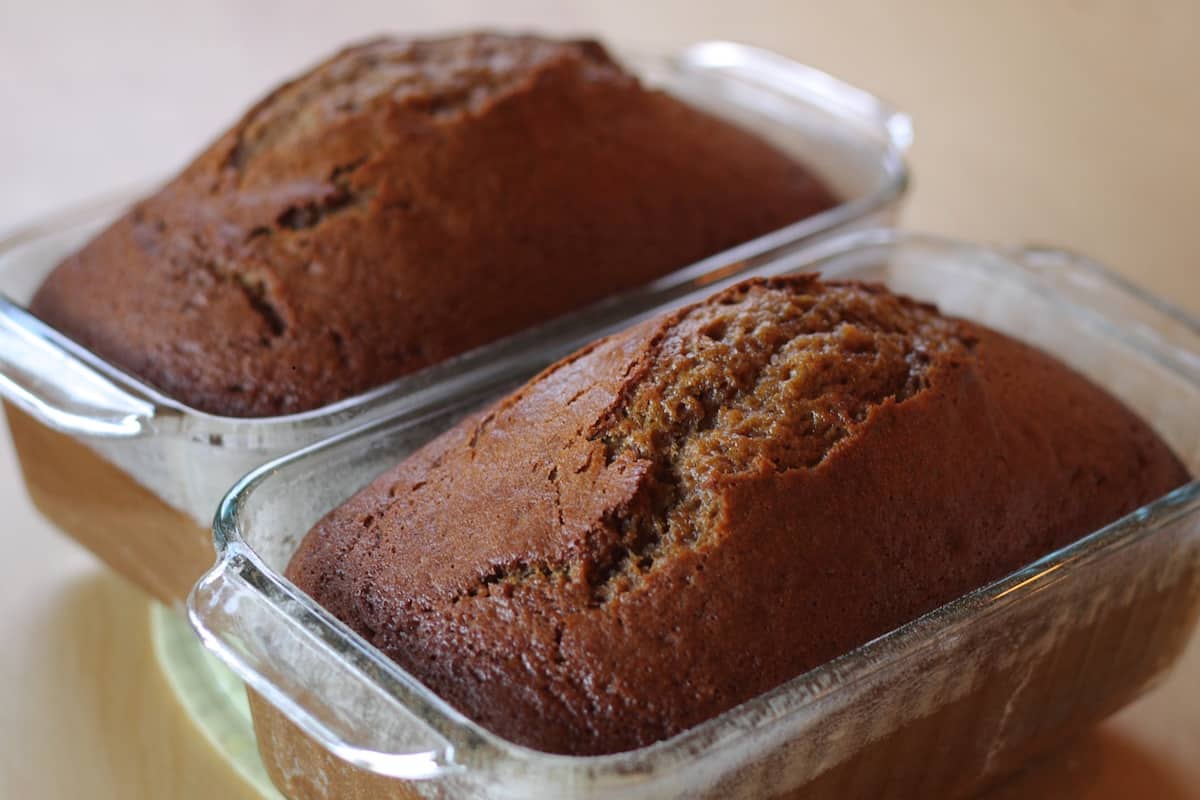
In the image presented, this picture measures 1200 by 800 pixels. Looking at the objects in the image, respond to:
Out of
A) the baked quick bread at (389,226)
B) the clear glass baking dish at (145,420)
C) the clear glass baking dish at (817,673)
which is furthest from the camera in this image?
the baked quick bread at (389,226)

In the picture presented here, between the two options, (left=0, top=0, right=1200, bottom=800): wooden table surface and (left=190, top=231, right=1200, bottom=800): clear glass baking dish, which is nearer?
(left=190, top=231, right=1200, bottom=800): clear glass baking dish

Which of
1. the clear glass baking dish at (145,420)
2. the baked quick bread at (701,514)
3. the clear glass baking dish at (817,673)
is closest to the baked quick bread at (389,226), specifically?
the clear glass baking dish at (145,420)

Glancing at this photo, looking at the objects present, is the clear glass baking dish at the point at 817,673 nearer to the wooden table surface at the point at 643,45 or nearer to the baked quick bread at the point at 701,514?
the baked quick bread at the point at 701,514

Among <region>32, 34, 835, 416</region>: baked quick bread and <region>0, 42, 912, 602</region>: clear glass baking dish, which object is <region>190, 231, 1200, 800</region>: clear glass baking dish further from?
<region>32, 34, 835, 416</region>: baked quick bread

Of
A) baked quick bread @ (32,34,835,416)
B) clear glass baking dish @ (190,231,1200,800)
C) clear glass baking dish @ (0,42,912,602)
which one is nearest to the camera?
clear glass baking dish @ (190,231,1200,800)

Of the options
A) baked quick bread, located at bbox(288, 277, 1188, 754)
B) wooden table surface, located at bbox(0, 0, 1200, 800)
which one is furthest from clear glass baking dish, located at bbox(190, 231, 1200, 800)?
wooden table surface, located at bbox(0, 0, 1200, 800)
